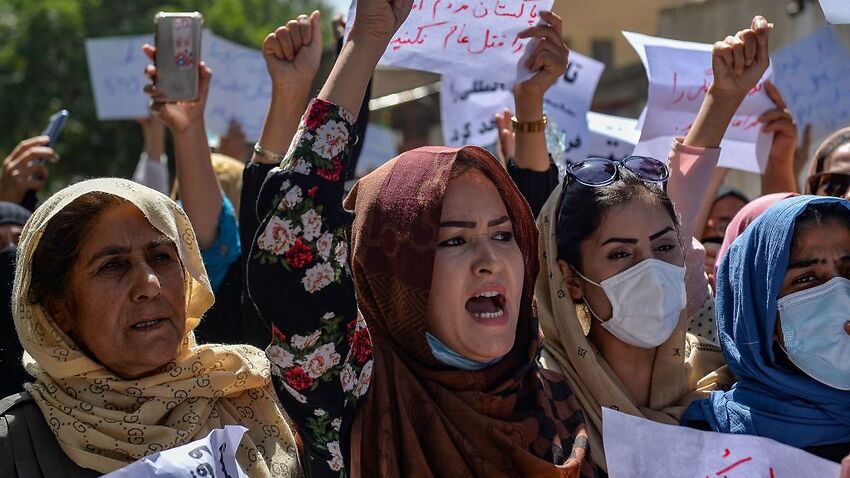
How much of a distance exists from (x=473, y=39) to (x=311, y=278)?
5.20 ft

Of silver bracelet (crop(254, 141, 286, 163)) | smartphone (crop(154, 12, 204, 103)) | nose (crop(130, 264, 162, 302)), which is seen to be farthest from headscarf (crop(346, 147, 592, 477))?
smartphone (crop(154, 12, 204, 103))

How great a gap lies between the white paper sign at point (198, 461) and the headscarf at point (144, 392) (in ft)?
0.71

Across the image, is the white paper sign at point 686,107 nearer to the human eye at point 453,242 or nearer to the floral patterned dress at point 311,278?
the human eye at point 453,242

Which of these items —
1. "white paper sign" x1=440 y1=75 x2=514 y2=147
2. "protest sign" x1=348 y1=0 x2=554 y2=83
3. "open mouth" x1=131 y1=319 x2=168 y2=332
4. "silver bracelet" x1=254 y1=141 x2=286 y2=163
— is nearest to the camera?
"open mouth" x1=131 y1=319 x2=168 y2=332

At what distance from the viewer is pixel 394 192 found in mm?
2600

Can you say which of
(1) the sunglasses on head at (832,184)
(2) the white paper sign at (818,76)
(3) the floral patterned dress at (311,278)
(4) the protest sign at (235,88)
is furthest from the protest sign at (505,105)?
(3) the floral patterned dress at (311,278)

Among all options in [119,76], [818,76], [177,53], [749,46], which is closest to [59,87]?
[119,76]

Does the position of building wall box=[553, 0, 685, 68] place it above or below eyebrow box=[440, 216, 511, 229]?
below

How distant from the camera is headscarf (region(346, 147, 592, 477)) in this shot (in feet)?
8.33

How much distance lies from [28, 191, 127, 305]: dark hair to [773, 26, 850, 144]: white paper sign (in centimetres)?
341

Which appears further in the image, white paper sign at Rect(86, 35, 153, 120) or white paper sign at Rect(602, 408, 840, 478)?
white paper sign at Rect(86, 35, 153, 120)

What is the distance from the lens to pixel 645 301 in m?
3.09

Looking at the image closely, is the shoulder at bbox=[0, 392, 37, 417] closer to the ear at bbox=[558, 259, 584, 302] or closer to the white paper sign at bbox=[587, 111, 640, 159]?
the ear at bbox=[558, 259, 584, 302]

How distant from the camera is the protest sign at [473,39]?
365 cm
